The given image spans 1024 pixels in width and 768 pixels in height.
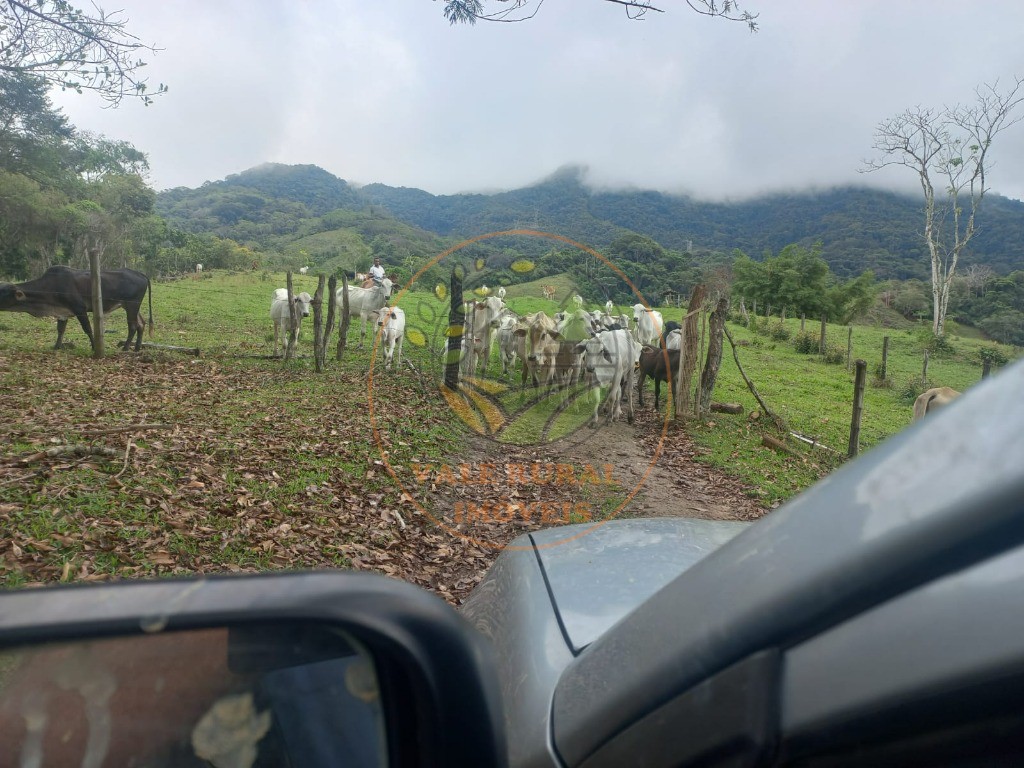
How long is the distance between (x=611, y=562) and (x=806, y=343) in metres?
22.7

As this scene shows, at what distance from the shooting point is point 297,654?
923 millimetres

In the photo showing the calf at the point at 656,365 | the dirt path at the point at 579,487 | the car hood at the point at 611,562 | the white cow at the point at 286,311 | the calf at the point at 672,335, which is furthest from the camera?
the white cow at the point at 286,311

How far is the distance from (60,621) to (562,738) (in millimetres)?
778

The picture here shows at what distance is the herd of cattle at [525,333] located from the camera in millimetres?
9773

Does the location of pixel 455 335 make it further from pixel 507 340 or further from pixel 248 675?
pixel 507 340

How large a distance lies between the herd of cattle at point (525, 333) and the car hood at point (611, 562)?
5.50 metres

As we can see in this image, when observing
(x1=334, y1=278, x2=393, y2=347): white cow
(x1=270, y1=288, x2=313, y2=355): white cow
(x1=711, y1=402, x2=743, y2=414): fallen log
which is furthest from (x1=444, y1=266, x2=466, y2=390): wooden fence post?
(x1=334, y1=278, x2=393, y2=347): white cow

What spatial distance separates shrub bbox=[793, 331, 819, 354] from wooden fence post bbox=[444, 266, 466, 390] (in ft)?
55.2

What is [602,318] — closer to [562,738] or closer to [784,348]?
[562,738]

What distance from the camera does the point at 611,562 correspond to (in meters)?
2.07

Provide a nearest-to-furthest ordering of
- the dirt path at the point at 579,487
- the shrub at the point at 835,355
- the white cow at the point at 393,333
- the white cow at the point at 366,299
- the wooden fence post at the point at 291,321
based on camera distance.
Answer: the dirt path at the point at 579,487 → the white cow at the point at 393,333 → the wooden fence post at the point at 291,321 → the white cow at the point at 366,299 → the shrub at the point at 835,355

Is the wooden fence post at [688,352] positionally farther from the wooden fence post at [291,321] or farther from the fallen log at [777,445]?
the wooden fence post at [291,321]

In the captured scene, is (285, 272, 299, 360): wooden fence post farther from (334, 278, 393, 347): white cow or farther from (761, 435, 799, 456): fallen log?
(761, 435, 799, 456): fallen log

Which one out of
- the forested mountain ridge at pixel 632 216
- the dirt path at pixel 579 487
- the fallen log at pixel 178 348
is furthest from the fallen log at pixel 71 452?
the fallen log at pixel 178 348
